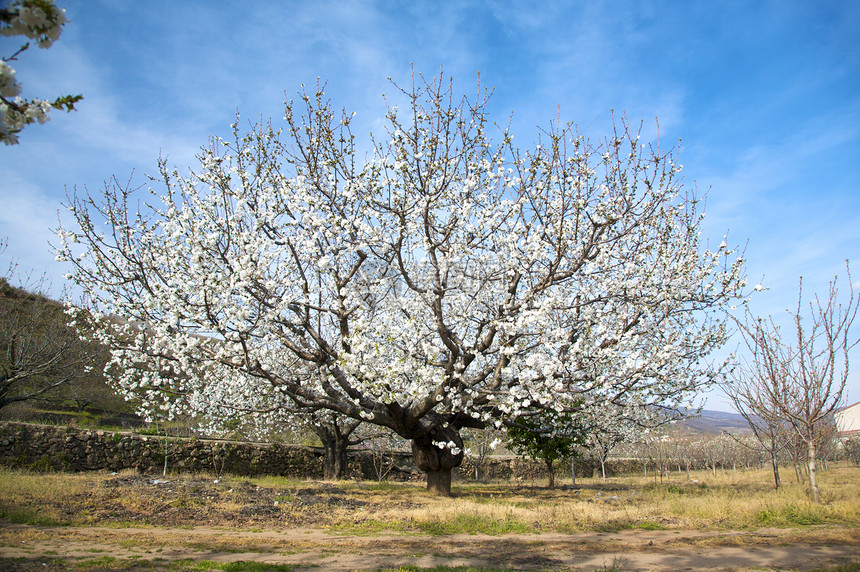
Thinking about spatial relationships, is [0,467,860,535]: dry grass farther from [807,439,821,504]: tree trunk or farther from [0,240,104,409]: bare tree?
[0,240,104,409]: bare tree

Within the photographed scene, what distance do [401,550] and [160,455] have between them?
13192mm

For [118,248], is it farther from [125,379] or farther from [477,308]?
[477,308]

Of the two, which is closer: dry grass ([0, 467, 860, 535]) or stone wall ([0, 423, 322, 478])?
dry grass ([0, 467, 860, 535])

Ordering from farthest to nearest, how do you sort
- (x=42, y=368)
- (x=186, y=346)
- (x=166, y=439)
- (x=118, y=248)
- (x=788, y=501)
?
1. (x=166, y=439)
2. (x=42, y=368)
3. (x=788, y=501)
4. (x=118, y=248)
5. (x=186, y=346)

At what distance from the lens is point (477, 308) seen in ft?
38.3

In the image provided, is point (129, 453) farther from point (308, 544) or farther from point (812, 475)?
point (812, 475)

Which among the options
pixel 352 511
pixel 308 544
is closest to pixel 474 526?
pixel 352 511

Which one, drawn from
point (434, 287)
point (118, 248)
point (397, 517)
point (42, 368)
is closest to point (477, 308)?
point (434, 287)

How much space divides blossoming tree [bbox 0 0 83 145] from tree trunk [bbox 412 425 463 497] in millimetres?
11937

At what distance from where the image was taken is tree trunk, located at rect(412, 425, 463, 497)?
13.7m

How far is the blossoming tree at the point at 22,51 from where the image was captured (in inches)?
96.1

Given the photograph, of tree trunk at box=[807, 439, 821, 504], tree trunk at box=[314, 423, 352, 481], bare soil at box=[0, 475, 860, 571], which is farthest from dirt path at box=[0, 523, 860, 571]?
tree trunk at box=[314, 423, 352, 481]

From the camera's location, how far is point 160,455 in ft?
54.9

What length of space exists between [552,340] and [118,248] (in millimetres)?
9709
